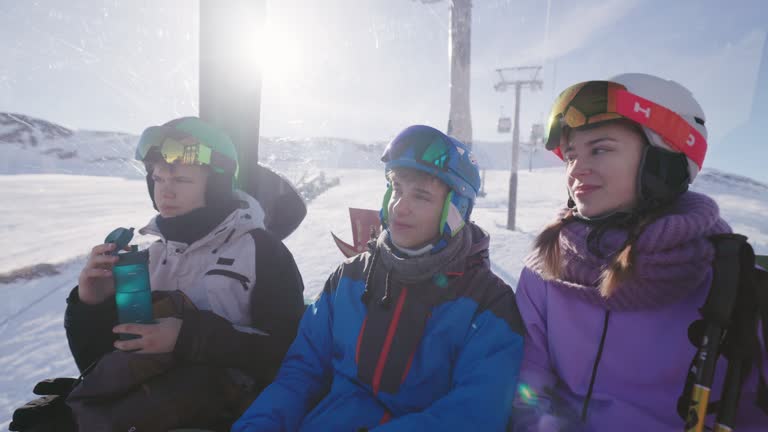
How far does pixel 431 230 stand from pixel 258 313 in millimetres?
1020

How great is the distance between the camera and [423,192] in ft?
5.61

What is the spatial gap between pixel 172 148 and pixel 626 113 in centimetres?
209

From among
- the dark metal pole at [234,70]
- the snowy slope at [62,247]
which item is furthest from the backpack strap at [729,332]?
the dark metal pole at [234,70]

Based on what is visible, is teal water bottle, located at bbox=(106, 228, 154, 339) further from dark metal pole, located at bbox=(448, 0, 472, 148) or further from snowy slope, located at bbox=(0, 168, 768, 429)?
dark metal pole, located at bbox=(448, 0, 472, 148)

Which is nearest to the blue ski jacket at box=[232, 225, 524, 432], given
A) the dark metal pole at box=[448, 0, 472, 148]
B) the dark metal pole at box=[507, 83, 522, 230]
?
the dark metal pole at box=[448, 0, 472, 148]

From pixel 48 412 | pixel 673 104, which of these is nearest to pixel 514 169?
pixel 673 104

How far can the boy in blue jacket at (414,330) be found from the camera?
142cm

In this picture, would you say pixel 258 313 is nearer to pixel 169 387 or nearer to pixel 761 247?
pixel 169 387

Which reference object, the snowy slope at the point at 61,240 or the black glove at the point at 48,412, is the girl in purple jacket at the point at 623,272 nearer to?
the snowy slope at the point at 61,240

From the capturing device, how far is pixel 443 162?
1.67 metres

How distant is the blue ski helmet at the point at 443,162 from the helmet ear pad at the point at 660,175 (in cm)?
69

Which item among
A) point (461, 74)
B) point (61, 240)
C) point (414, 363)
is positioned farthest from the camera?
point (61, 240)

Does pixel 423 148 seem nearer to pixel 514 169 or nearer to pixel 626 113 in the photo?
pixel 626 113

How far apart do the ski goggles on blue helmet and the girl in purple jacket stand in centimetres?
175
